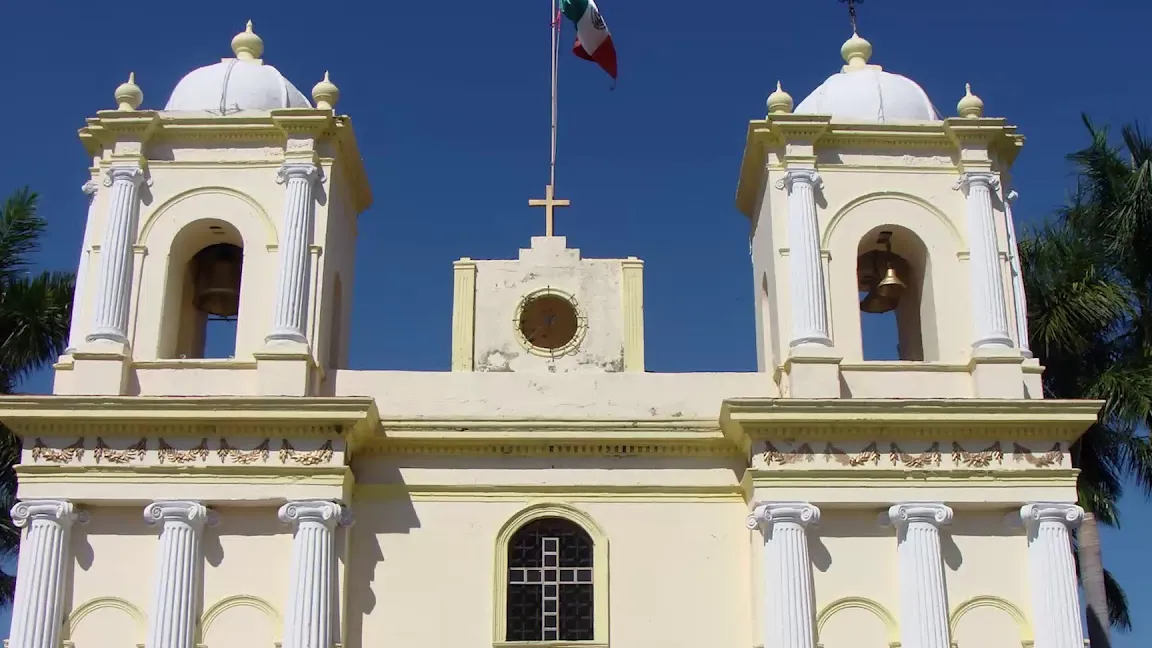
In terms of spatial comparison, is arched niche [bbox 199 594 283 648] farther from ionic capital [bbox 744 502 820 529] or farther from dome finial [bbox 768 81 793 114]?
dome finial [bbox 768 81 793 114]

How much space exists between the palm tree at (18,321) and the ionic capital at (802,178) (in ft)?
32.7

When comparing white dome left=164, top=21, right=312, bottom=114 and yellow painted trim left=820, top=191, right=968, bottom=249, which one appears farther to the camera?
white dome left=164, top=21, right=312, bottom=114

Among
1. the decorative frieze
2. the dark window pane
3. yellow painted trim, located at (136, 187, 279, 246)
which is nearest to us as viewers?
the decorative frieze

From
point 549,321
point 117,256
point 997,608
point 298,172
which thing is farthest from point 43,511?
point 997,608

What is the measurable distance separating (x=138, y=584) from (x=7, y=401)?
8.24 ft

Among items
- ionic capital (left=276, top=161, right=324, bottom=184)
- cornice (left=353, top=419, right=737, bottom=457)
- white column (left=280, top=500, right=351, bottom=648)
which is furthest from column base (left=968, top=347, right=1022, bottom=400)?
ionic capital (left=276, top=161, right=324, bottom=184)

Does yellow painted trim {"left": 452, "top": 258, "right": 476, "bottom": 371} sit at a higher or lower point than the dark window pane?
higher

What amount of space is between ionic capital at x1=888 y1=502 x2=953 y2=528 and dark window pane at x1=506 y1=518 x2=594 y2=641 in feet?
11.6

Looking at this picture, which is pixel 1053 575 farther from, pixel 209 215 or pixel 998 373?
pixel 209 215

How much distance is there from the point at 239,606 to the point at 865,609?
6937 millimetres

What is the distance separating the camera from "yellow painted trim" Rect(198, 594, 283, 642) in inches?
698

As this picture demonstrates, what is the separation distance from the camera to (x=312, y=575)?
1762 cm

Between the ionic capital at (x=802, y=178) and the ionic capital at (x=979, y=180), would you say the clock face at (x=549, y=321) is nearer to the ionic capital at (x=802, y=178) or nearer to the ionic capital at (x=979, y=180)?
the ionic capital at (x=802, y=178)

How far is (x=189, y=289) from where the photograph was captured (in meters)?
20.8
